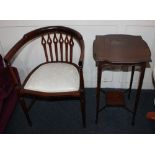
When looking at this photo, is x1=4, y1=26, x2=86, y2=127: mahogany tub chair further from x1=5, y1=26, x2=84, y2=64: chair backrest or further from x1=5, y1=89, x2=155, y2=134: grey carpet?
x1=5, y1=89, x2=155, y2=134: grey carpet

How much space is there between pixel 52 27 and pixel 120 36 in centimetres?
56

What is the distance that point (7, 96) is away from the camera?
1735 millimetres

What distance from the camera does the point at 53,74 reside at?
1624 mm

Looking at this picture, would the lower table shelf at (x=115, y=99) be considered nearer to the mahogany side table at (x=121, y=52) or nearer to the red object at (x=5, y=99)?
the mahogany side table at (x=121, y=52)

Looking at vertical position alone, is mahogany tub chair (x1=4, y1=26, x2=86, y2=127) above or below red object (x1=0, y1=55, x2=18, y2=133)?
above

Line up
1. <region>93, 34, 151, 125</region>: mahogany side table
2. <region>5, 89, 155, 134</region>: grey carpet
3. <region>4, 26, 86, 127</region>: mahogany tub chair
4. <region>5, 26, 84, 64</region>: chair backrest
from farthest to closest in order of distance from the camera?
<region>5, 89, 155, 134</region>: grey carpet < <region>5, 26, 84, 64</region>: chair backrest < <region>4, 26, 86, 127</region>: mahogany tub chair < <region>93, 34, 151, 125</region>: mahogany side table

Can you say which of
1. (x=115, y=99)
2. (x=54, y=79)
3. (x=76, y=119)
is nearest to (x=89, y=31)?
(x=54, y=79)

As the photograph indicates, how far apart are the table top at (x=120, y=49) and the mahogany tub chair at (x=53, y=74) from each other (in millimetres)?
139

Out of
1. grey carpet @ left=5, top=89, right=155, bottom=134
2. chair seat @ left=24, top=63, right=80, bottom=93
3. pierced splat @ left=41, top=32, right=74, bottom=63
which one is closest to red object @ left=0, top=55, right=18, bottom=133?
grey carpet @ left=5, top=89, right=155, bottom=134

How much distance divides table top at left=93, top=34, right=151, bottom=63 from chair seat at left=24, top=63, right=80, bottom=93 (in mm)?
261

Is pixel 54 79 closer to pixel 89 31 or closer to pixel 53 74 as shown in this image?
pixel 53 74

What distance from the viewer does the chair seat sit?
1.51 meters

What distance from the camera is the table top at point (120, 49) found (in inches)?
54.1

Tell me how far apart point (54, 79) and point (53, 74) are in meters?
0.07
